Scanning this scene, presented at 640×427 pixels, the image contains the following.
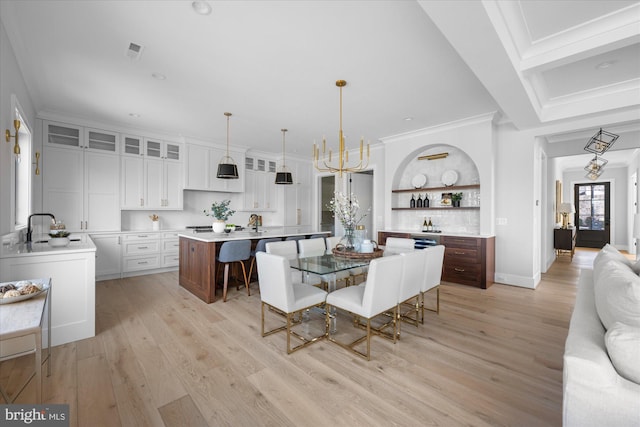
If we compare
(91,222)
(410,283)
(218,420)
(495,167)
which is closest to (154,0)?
(218,420)

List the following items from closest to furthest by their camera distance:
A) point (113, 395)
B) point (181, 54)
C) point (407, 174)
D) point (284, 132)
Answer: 1. point (113, 395)
2. point (181, 54)
3. point (284, 132)
4. point (407, 174)

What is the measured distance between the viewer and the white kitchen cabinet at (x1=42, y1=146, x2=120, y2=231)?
14.8 feet

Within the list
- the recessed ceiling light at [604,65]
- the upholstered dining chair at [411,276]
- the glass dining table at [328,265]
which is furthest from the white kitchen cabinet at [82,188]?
the recessed ceiling light at [604,65]

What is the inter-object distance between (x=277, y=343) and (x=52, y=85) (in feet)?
13.8

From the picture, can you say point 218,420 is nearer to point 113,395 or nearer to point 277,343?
point 113,395

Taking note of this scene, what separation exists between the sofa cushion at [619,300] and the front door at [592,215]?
411 inches

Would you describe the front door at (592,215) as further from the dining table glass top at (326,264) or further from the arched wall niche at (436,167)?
the dining table glass top at (326,264)

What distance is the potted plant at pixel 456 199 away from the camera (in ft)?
16.9

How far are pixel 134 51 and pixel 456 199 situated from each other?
5.09 meters

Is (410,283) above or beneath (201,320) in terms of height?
above

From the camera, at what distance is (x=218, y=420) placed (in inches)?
65.3

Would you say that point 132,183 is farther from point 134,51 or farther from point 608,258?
point 608,258

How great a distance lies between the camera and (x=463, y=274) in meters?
4.58

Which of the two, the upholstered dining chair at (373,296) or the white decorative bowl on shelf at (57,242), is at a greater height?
the white decorative bowl on shelf at (57,242)
